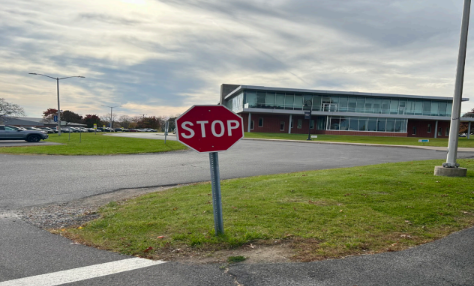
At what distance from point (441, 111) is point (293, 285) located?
63248 millimetres

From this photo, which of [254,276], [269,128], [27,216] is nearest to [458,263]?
[254,276]

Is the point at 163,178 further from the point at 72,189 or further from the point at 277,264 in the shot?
the point at 277,264

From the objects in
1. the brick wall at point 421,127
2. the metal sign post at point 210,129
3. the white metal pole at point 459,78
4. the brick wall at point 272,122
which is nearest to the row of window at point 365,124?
the brick wall at point 272,122

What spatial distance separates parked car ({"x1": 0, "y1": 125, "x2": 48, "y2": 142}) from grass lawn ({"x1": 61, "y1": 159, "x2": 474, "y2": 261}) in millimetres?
23773

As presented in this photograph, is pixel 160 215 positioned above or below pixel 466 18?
below

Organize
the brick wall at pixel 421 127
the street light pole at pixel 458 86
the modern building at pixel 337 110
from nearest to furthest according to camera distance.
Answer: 1. the street light pole at pixel 458 86
2. the modern building at pixel 337 110
3. the brick wall at pixel 421 127

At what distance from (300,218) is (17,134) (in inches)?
1099

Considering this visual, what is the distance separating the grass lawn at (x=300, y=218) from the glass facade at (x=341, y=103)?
4486cm

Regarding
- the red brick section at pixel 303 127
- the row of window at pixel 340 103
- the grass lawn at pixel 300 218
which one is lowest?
the grass lawn at pixel 300 218

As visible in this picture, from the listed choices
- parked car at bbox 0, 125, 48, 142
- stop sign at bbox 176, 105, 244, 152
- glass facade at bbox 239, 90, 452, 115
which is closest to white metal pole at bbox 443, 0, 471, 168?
stop sign at bbox 176, 105, 244, 152

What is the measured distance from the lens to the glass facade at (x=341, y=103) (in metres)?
52.4

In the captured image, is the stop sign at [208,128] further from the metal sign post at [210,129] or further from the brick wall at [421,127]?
the brick wall at [421,127]

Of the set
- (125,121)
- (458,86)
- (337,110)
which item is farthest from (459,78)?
(125,121)

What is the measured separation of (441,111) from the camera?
185 feet
